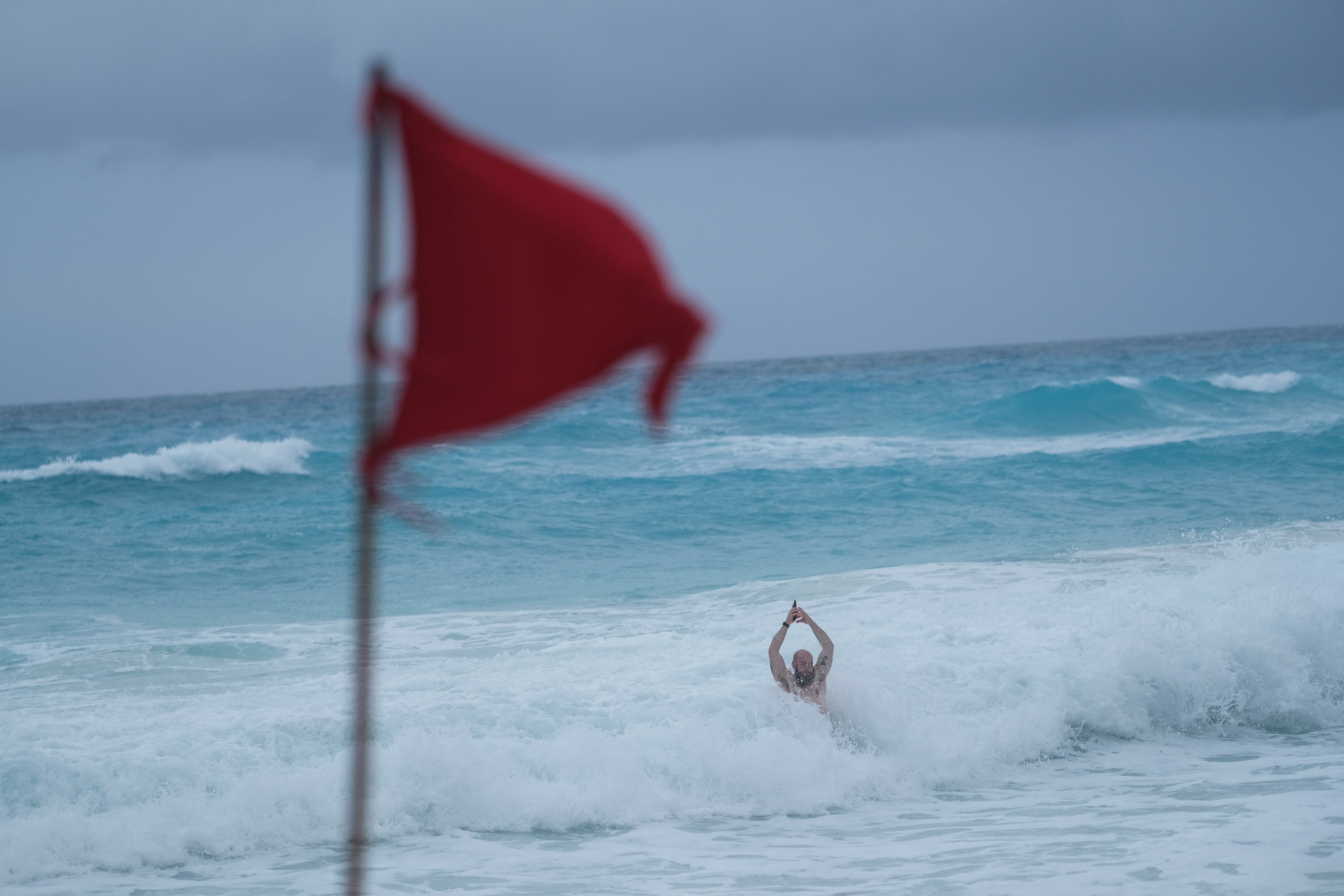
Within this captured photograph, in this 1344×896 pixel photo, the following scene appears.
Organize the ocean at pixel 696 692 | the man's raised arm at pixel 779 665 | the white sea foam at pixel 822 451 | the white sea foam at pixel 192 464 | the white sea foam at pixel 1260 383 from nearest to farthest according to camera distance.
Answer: the ocean at pixel 696 692 → the man's raised arm at pixel 779 665 → the white sea foam at pixel 822 451 → the white sea foam at pixel 192 464 → the white sea foam at pixel 1260 383

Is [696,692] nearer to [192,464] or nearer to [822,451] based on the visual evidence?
[822,451]

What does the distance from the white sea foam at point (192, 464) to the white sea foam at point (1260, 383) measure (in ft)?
97.8

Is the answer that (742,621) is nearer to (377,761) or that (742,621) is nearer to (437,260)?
(377,761)

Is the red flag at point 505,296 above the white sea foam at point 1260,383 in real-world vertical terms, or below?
below

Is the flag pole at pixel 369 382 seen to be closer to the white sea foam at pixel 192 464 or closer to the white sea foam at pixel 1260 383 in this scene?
the white sea foam at pixel 192 464

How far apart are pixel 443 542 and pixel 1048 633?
10.2 m

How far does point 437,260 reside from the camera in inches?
100

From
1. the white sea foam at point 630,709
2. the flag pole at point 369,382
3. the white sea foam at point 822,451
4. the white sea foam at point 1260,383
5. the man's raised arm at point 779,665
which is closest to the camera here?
the flag pole at point 369,382

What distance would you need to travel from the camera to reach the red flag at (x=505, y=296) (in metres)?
2.45

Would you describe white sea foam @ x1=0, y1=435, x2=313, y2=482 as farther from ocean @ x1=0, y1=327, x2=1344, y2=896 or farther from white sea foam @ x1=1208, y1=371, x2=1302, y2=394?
white sea foam @ x1=1208, y1=371, x2=1302, y2=394

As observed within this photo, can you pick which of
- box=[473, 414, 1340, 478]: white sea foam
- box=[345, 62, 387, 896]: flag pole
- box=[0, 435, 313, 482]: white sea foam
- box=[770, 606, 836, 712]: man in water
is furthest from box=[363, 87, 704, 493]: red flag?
box=[0, 435, 313, 482]: white sea foam

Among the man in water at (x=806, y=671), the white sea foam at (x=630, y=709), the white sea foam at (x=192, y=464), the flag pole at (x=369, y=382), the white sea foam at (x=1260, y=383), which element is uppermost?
the white sea foam at (x=1260, y=383)

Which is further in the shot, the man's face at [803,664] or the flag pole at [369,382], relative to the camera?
the man's face at [803,664]

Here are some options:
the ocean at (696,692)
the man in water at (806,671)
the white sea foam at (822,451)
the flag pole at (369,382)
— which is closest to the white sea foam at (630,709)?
the ocean at (696,692)
